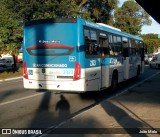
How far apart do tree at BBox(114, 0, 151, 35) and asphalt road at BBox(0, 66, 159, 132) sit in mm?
60983

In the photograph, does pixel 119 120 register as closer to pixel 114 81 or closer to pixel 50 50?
pixel 50 50

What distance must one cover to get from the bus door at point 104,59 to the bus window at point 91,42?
62 cm

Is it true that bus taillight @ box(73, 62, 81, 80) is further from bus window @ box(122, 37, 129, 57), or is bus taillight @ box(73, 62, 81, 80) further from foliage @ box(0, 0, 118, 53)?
foliage @ box(0, 0, 118, 53)

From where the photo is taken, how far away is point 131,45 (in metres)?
21.4

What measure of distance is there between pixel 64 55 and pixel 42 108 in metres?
2.09

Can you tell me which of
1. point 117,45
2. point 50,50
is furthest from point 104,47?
point 50,50

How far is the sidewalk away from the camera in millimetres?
8484

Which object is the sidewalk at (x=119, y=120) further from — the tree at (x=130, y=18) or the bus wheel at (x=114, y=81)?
the tree at (x=130, y=18)

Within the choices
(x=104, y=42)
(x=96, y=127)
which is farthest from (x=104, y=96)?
(x=96, y=127)

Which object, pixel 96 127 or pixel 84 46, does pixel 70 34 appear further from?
pixel 96 127

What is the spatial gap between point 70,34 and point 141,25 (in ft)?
239

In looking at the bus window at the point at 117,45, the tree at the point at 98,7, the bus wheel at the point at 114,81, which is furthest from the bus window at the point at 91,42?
the tree at the point at 98,7

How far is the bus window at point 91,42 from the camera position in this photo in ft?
43.6

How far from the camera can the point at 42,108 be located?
12461 millimetres
